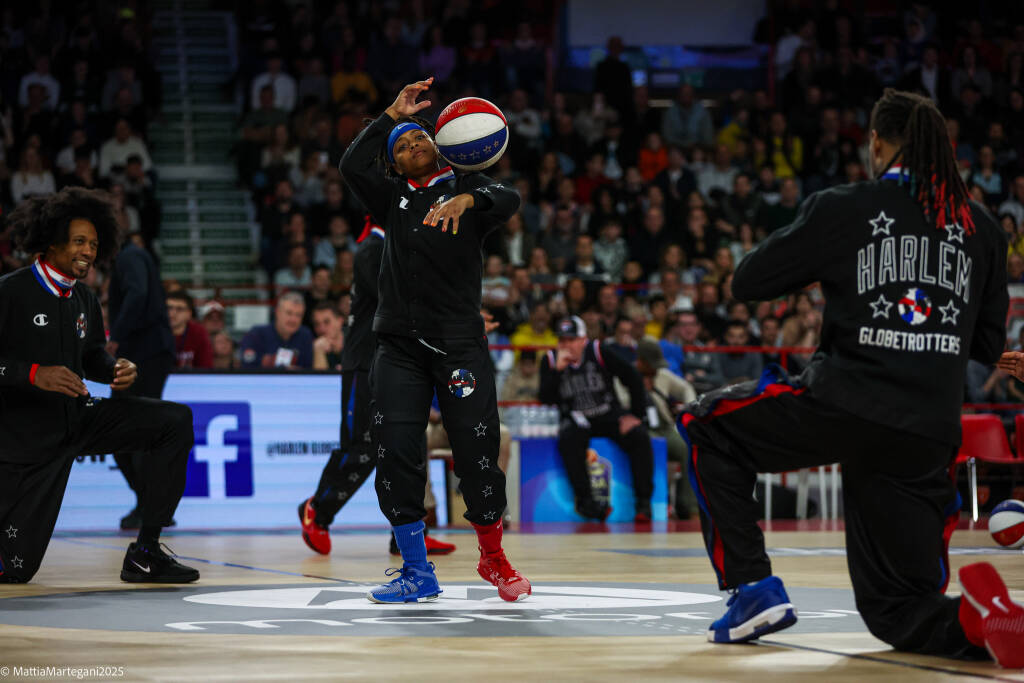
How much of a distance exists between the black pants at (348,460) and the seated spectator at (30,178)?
9006 mm

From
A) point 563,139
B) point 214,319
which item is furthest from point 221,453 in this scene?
point 563,139

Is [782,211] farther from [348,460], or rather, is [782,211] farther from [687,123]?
[348,460]

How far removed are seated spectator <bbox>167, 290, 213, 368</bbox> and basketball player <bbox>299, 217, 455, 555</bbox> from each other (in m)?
3.73

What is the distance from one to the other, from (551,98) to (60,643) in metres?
16.4

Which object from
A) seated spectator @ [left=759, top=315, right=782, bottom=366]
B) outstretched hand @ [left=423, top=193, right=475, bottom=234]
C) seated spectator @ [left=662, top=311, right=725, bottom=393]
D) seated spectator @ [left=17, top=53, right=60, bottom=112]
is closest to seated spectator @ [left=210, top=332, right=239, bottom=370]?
seated spectator @ [left=662, top=311, right=725, bottom=393]

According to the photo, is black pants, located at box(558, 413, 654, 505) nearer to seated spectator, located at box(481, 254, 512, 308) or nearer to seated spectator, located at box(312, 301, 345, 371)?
seated spectator, located at box(312, 301, 345, 371)

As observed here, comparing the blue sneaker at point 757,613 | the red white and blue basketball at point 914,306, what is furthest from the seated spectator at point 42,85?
the red white and blue basketball at point 914,306

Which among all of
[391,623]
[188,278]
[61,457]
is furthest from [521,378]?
[391,623]

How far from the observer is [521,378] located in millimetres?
12406

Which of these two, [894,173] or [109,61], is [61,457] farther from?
[109,61]

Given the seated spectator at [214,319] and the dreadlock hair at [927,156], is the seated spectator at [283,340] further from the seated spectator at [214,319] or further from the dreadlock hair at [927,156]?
the dreadlock hair at [927,156]

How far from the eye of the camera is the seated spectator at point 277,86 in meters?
18.0

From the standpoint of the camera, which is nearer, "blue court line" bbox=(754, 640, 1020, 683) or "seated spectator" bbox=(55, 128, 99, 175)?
"blue court line" bbox=(754, 640, 1020, 683)

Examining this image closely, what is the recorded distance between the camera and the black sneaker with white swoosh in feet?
19.5
